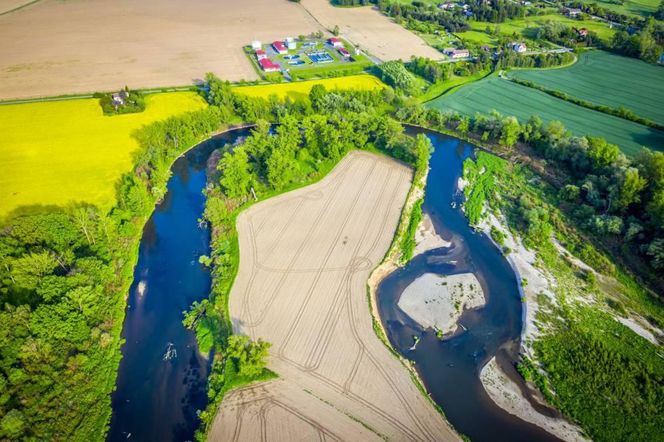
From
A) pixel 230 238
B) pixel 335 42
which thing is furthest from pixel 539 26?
pixel 230 238

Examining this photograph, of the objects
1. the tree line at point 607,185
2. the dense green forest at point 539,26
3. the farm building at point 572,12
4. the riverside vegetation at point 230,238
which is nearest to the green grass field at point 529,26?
the dense green forest at point 539,26

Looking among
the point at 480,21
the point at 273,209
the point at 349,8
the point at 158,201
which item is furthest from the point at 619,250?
the point at 349,8

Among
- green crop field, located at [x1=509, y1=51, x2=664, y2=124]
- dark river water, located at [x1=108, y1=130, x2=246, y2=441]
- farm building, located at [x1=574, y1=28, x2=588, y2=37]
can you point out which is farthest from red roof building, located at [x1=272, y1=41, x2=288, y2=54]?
farm building, located at [x1=574, y1=28, x2=588, y2=37]

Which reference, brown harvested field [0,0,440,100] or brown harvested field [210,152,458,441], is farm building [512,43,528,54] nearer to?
brown harvested field [0,0,440,100]

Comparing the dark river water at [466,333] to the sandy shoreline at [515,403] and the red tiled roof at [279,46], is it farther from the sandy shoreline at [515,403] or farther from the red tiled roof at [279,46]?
the red tiled roof at [279,46]

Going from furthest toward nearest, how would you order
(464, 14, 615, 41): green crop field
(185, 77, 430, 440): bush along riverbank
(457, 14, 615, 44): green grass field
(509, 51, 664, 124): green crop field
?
(464, 14, 615, 41): green crop field < (457, 14, 615, 44): green grass field < (509, 51, 664, 124): green crop field < (185, 77, 430, 440): bush along riverbank

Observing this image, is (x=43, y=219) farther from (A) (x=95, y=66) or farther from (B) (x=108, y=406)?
(A) (x=95, y=66)
